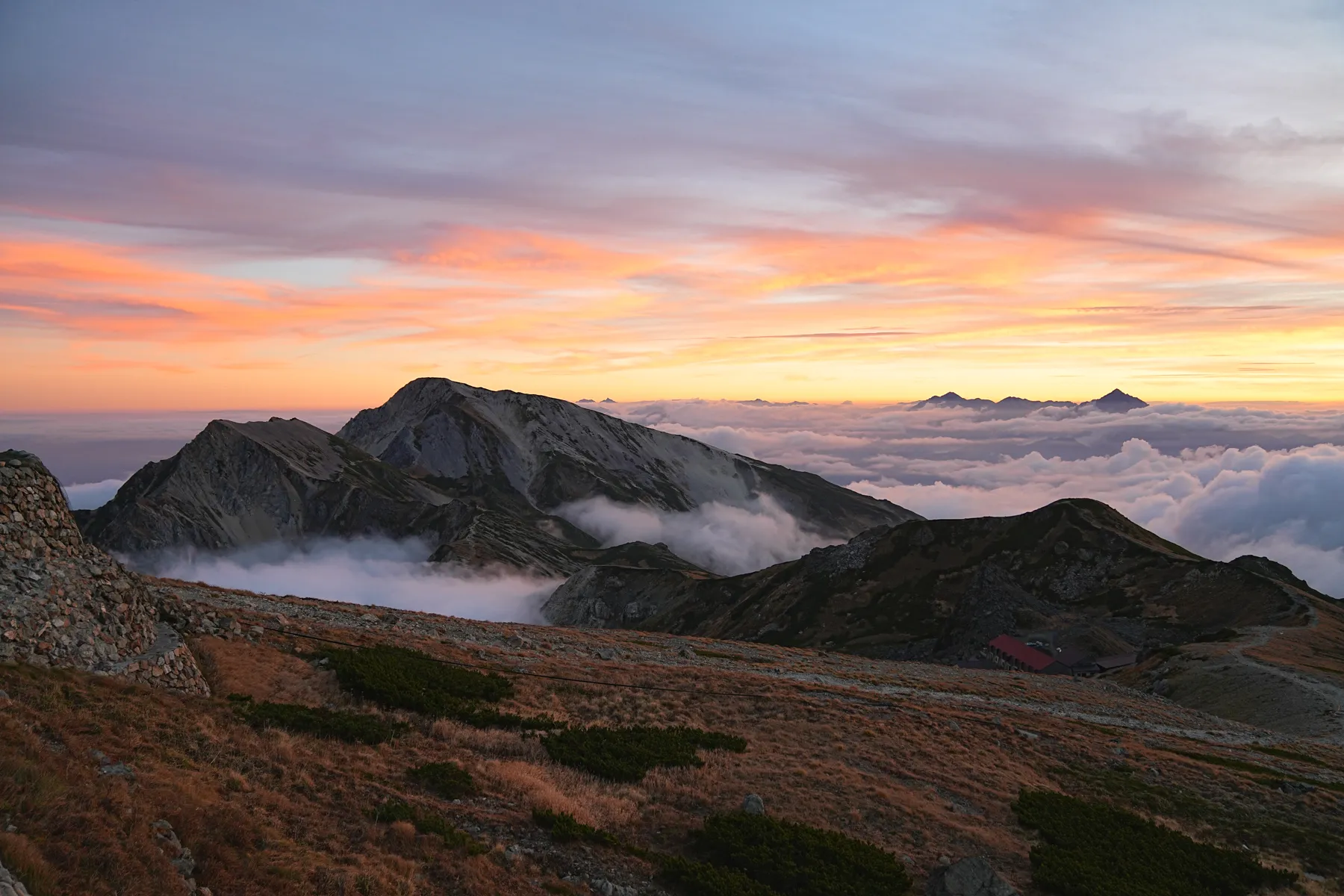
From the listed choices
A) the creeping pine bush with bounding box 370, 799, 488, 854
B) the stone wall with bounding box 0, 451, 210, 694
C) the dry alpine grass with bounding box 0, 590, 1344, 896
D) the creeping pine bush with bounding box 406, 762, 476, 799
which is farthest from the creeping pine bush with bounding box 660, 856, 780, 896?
the stone wall with bounding box 0, 451, 210, 694

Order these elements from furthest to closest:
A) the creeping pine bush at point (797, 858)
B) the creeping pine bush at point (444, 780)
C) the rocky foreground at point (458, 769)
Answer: the creeping pine bush at point (444, 780)
the creeping pine bush at point (797, 858)
the rocky foreground at point (458, 769)

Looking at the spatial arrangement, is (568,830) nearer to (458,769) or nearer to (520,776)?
(520,776)

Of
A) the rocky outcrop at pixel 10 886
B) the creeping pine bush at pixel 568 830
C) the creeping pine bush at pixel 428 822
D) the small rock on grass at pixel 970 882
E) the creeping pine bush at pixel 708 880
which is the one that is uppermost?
the rocky outcrop at pixel 10 886

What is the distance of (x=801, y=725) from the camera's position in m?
40.0

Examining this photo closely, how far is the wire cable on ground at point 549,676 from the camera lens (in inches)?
1577

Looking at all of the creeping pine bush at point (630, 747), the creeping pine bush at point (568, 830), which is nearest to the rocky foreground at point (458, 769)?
the creeping pine bush at point (568, 830)

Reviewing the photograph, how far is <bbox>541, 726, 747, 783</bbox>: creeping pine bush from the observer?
94.0 feet

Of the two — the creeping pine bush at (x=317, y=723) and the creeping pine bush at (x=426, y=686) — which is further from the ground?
the creeping pine bush at (x=317, y=723)

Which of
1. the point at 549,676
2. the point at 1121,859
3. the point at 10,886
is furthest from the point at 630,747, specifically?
the point at 10,886

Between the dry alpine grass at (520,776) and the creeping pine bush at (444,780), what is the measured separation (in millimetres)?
503

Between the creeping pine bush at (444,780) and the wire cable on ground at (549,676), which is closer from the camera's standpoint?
the creeping pine bush at (444,780)

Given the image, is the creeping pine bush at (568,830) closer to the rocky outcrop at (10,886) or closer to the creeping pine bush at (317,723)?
the creeping pine bush at (317,723)

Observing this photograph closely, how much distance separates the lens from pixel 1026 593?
15162cm

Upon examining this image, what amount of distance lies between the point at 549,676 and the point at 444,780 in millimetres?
19093
